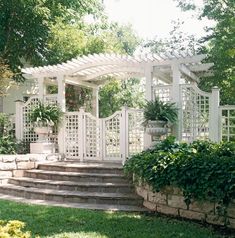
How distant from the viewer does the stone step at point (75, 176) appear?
824cm

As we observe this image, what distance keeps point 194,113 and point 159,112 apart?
1037mm

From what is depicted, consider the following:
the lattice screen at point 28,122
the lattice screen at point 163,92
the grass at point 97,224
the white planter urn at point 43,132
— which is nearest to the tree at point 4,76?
the lattice screen at point 28,122

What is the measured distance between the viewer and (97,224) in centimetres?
581

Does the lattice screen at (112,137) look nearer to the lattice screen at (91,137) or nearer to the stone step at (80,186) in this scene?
the lattice screen at (91,137)

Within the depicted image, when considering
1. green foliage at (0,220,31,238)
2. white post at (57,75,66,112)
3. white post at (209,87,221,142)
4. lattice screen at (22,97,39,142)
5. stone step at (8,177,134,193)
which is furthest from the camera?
lattice screen at (22,97,39,142)

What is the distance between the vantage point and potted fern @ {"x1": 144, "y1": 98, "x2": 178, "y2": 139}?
8.98 metres

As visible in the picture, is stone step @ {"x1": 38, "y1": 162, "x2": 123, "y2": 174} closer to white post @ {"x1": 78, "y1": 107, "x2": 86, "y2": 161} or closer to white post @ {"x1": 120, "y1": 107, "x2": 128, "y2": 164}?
white post @ {"x1": 120, "y1": 107, "x2": 128, "y2": 164}

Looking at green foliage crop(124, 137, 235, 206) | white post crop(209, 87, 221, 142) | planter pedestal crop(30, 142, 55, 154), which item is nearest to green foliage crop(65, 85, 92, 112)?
planter pedestal crop(30, 142, 55, 154)

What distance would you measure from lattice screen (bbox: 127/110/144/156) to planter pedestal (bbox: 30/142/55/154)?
2438 millimetres

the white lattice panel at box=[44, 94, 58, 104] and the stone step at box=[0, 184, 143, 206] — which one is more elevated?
the white lattice panel at box=[44, 94, 58, 104]

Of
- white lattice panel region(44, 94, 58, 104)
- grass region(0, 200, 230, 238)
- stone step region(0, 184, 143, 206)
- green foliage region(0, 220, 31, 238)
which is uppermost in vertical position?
white lattice panel region(44, 94, 58, 104)

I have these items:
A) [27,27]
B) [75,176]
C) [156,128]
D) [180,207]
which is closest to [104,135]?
[156,128]

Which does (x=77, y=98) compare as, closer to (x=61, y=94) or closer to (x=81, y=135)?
(x=61, y=94)

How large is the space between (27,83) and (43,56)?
2564mm
